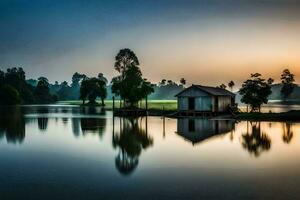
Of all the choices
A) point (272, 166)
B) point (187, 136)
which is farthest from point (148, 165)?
point (187, 136)

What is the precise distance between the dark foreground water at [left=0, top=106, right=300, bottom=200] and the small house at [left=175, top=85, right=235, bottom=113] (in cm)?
2668

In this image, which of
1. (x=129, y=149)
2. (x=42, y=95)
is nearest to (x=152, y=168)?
(x=129, y=149)

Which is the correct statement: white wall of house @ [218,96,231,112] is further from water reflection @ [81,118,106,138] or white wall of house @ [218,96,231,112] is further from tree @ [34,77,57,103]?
tree @ [34,77,57,103]

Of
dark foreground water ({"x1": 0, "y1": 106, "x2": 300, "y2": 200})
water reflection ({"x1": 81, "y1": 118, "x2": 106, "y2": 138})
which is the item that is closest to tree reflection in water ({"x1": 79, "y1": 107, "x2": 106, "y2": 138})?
water reflection ({"x1": 81, "y1": 118, "x2": 106, "y2": 138})

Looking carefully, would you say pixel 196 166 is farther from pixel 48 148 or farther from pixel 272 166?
pixel 48 148

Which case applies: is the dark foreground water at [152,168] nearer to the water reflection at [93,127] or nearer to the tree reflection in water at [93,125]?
the water reflection at [93,127]

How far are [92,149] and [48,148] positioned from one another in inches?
144

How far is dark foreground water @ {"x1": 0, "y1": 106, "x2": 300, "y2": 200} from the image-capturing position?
14125mm

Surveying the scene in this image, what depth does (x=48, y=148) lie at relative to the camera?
2730cm

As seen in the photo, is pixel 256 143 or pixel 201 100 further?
pixel 201 100

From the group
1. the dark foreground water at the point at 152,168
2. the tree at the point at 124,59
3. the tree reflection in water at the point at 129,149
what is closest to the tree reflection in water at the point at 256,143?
the dark foreground water at the point at 152,168

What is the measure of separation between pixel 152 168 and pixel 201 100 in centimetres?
4136

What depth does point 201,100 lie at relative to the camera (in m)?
59.4

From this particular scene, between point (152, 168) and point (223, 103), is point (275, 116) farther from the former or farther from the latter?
point (152, 168)
